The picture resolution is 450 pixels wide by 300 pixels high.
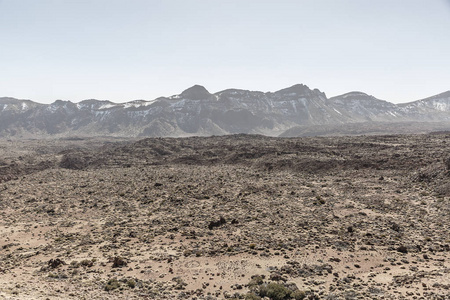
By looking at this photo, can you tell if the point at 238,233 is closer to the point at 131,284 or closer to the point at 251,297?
the point at 251,297

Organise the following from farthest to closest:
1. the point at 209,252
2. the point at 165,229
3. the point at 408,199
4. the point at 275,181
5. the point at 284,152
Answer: the point at 284,152, the point at 275,181, the point at 408,199, the point at 165,229, the point at 209,252

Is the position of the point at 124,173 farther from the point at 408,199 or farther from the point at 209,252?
the point at 408,199

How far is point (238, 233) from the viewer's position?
25656mm

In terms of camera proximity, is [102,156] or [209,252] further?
[102,156]

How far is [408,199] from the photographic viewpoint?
32156 mm

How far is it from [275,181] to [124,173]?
3095 centimetres

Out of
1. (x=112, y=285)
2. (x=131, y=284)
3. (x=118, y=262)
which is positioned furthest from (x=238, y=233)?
(x=112, y=285)

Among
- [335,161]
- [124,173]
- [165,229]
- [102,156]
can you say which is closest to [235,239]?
[165,229]

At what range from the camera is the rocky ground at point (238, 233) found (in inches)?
679

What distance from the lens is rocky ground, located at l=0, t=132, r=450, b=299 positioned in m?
17.2

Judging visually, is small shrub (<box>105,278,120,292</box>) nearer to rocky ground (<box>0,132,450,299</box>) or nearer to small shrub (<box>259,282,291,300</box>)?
rocky ground (<box>0,132,450,299</box>)

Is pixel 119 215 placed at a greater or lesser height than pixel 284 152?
lesser

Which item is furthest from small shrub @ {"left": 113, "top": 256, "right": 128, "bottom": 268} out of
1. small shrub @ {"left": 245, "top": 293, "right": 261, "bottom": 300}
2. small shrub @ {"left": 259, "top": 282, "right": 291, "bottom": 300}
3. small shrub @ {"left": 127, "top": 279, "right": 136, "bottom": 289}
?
small shrub @ {"left": 259, "top": 282, "right": 291, "bottom": 300}

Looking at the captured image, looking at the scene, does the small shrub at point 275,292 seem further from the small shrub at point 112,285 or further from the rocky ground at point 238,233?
the small shrub at point 112,285
